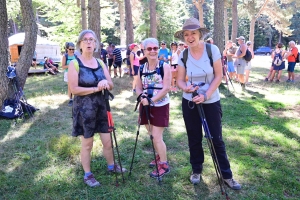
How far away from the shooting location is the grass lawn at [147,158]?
10.5 ft

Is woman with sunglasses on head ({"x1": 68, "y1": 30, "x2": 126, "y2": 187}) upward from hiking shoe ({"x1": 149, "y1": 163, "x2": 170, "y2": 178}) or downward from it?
upward

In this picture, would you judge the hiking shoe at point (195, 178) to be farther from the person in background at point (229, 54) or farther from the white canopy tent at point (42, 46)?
the white canopy tent at point (42, 46)

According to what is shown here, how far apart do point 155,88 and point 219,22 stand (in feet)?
23.3

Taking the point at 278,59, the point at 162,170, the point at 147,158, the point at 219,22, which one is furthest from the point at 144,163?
the point at 278,59

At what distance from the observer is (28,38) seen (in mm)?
6824

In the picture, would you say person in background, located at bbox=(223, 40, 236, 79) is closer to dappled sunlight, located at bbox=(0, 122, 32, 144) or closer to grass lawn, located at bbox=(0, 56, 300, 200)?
grass lawn, located at bbox=(0, 56, 300, 200)

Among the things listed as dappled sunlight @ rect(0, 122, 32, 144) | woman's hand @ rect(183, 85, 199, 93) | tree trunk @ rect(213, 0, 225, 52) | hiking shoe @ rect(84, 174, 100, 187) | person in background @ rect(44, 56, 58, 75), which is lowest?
hiking shoe @ rect(84, 174, 100, 187)

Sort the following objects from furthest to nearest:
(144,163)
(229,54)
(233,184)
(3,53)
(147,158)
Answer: (229,54) < (3,53) < (147,158) < (144,163) < (233,184)

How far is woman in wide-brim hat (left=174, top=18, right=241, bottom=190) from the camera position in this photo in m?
2.94

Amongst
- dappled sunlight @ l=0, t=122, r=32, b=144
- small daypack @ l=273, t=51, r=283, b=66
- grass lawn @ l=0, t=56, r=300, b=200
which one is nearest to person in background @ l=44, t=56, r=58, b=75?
grass lawn @ l=0, t=56, r=300, b=200

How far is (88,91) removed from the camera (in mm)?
3025

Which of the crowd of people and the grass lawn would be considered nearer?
the crowd of people

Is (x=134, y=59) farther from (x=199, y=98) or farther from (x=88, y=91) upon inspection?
(x=199, y=98)

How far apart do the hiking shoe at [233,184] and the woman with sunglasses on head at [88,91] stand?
1.56 m
